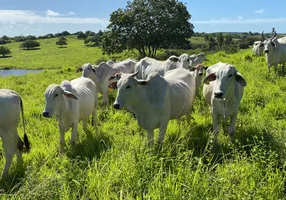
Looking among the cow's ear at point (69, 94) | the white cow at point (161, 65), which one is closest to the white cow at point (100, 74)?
the white cow at point (161, 65)

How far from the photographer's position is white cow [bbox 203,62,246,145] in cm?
489

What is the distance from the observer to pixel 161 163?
367 centimetres

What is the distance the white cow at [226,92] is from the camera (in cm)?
489

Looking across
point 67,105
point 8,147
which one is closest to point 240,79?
point 67,105

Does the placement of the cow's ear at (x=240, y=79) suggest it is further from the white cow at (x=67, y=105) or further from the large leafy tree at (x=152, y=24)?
the large leafy tree at (x=152, y=24)

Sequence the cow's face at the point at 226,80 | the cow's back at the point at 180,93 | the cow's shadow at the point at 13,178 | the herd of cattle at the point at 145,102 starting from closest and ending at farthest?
the cow's shadow at the point at 13,178, the herd of cattle at the point at 145,102, the cow's face at the point at 226,80, the cow's back at the point at 180,93

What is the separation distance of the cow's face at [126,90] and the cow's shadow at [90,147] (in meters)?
0.72

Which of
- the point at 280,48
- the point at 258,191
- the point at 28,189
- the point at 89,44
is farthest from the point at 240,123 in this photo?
the point at 89,44

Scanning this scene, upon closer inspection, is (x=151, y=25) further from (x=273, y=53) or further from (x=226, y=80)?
(x=226, y=80)

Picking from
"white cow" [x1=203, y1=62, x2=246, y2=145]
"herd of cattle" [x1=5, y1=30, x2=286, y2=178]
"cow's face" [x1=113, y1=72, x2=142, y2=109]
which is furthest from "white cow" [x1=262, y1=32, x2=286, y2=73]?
"cow's face" [x1=113, y1=72, x2=142, y2=109]

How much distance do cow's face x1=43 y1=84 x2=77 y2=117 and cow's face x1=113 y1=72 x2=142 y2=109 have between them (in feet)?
3.05

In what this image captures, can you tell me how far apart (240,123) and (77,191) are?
3.61 meters

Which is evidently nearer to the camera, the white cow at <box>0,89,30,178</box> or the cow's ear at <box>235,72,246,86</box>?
the white cow at <box>0,89,30,178</box>

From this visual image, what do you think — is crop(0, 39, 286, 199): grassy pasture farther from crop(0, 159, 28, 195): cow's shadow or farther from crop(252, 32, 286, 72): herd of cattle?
crop(252, 32, 286, 72): herd of cattle
